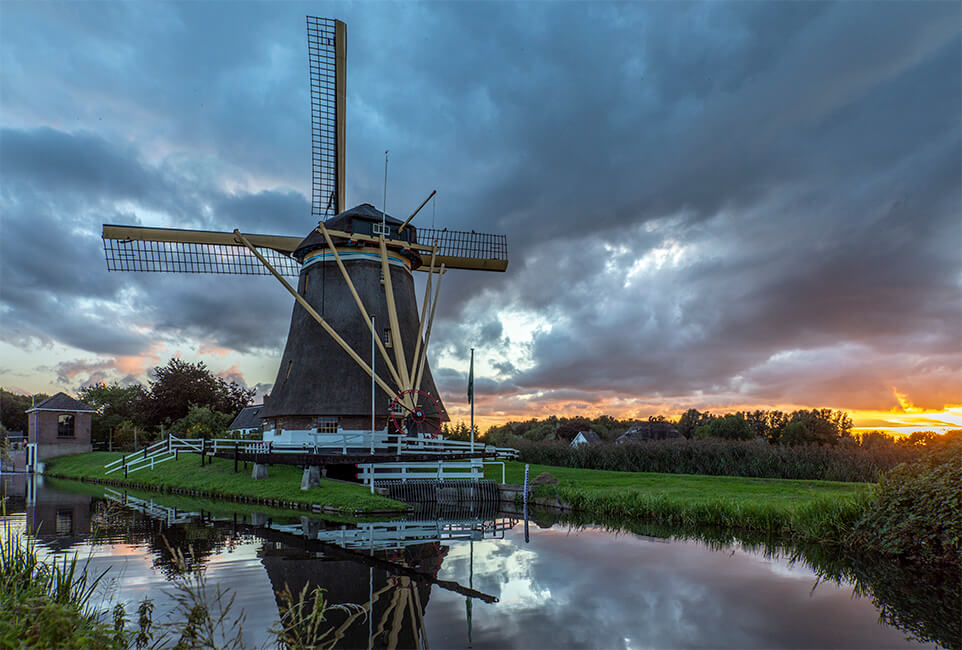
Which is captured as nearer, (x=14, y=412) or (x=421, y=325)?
(x=421, y=325)

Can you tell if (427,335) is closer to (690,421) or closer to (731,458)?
(731,458)

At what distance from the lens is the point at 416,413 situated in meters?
22.4

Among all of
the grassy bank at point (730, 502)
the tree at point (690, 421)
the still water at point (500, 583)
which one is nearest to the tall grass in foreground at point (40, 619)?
the still water at point (500, 583)

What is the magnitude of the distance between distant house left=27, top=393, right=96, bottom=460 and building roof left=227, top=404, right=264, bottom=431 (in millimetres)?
10017

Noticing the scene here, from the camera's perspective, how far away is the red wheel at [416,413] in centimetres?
2242

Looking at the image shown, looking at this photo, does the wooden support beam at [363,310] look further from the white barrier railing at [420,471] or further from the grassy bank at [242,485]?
the grassy bank at [242,485]

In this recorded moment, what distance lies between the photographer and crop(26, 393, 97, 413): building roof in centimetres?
4400

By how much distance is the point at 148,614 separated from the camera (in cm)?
735

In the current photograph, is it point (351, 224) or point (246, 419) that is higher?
point (351, 224)

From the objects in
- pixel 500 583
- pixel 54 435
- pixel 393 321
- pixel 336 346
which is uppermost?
pixel 393 321

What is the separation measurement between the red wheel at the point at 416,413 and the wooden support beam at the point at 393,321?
0.49m

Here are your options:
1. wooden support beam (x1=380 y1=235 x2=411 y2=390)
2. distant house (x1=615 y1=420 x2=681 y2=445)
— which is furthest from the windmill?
distant house (x1=615 y1=420 x2=681 y2=445)

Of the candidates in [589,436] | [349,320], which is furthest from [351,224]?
[589,436]

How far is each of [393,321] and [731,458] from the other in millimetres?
14307
